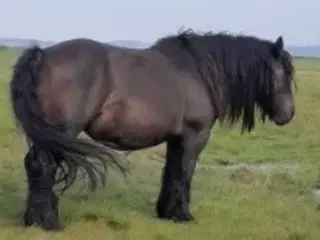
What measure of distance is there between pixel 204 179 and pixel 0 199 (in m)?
4.34

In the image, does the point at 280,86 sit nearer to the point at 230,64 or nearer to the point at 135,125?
the point at 230,64

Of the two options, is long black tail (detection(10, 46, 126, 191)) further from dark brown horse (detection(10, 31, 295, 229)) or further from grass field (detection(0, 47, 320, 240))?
grass field (detection(0, 47, 320, 240))

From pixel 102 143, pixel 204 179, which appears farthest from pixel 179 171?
pixel 204 179

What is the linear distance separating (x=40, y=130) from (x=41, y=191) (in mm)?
636

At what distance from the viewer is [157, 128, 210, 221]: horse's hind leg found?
8766 millimetres

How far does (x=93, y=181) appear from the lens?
24.9ft

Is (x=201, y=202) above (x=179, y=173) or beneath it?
beneath

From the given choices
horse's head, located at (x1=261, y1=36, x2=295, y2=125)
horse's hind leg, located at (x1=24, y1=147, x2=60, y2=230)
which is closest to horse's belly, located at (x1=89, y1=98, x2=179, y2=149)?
horse's hind leg, located at (x1=24, y1=147, x2=60, y2=230)

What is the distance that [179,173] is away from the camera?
8.95 meters

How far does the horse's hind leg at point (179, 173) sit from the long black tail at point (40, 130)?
122cm

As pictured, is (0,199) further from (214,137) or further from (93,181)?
(214,137)

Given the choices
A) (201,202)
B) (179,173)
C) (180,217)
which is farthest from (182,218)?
(201,202)

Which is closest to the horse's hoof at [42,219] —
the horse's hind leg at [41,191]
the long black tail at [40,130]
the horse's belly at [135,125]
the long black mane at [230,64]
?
the horse's hind leg at [41,191]

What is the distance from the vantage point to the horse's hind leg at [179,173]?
28.8 ft
